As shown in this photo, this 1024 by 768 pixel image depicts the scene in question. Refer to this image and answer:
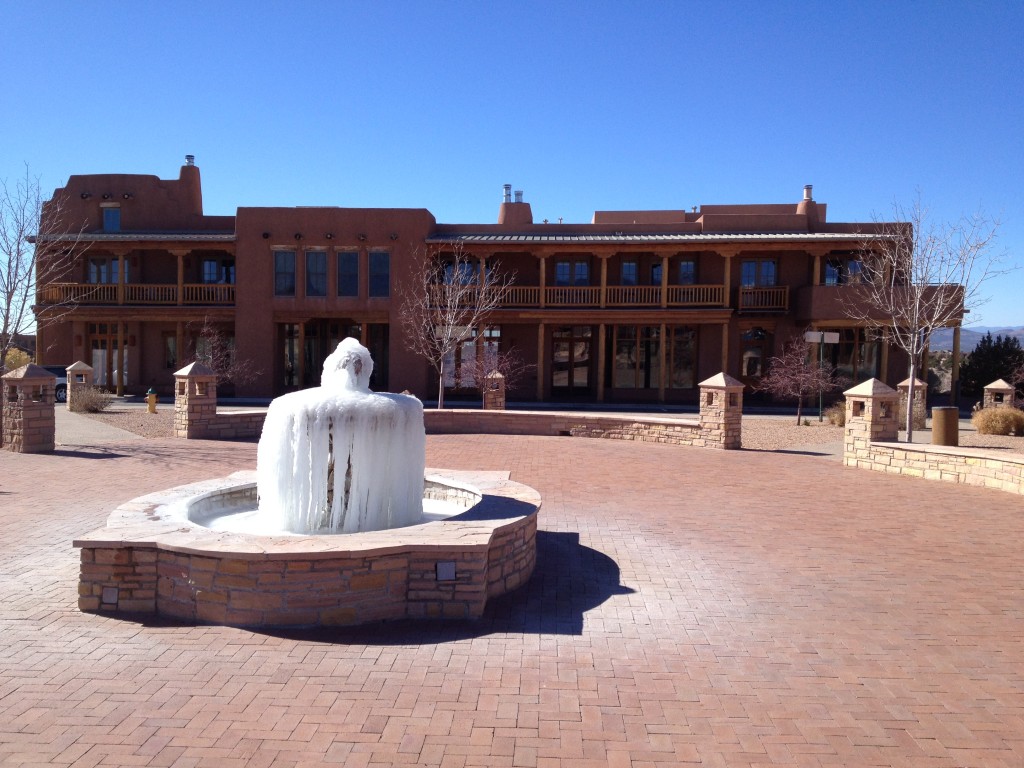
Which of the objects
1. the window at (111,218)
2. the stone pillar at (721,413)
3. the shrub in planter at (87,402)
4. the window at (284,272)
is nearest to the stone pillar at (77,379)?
the shrub in planter at (87,402)

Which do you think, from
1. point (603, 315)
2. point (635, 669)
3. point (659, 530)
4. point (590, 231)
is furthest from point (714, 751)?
point (590, 231)

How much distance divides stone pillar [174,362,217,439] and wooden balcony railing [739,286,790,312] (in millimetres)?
19133

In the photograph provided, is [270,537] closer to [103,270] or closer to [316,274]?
[316,274]

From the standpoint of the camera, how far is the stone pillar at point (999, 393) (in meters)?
19.6

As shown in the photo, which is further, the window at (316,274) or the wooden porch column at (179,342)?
the wooden porch column at (179,342)

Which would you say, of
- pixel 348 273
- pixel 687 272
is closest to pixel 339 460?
pixel 348 273

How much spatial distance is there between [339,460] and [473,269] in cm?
2207

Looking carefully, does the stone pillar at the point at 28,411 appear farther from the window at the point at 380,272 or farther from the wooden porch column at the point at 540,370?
the wooden porch column at the point at 540,370

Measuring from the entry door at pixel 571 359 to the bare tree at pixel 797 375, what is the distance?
263 inches

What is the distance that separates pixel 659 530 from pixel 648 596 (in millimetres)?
2136

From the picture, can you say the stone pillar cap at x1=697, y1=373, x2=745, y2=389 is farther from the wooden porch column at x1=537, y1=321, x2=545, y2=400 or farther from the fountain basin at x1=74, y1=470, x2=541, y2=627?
the wooden porch column at x1=537, y1=321, x2=545, y2=400

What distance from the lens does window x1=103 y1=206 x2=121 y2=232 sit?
96.7ft

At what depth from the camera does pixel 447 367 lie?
2756 cm

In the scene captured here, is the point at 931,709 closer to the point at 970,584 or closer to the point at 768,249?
the point at 970,584
